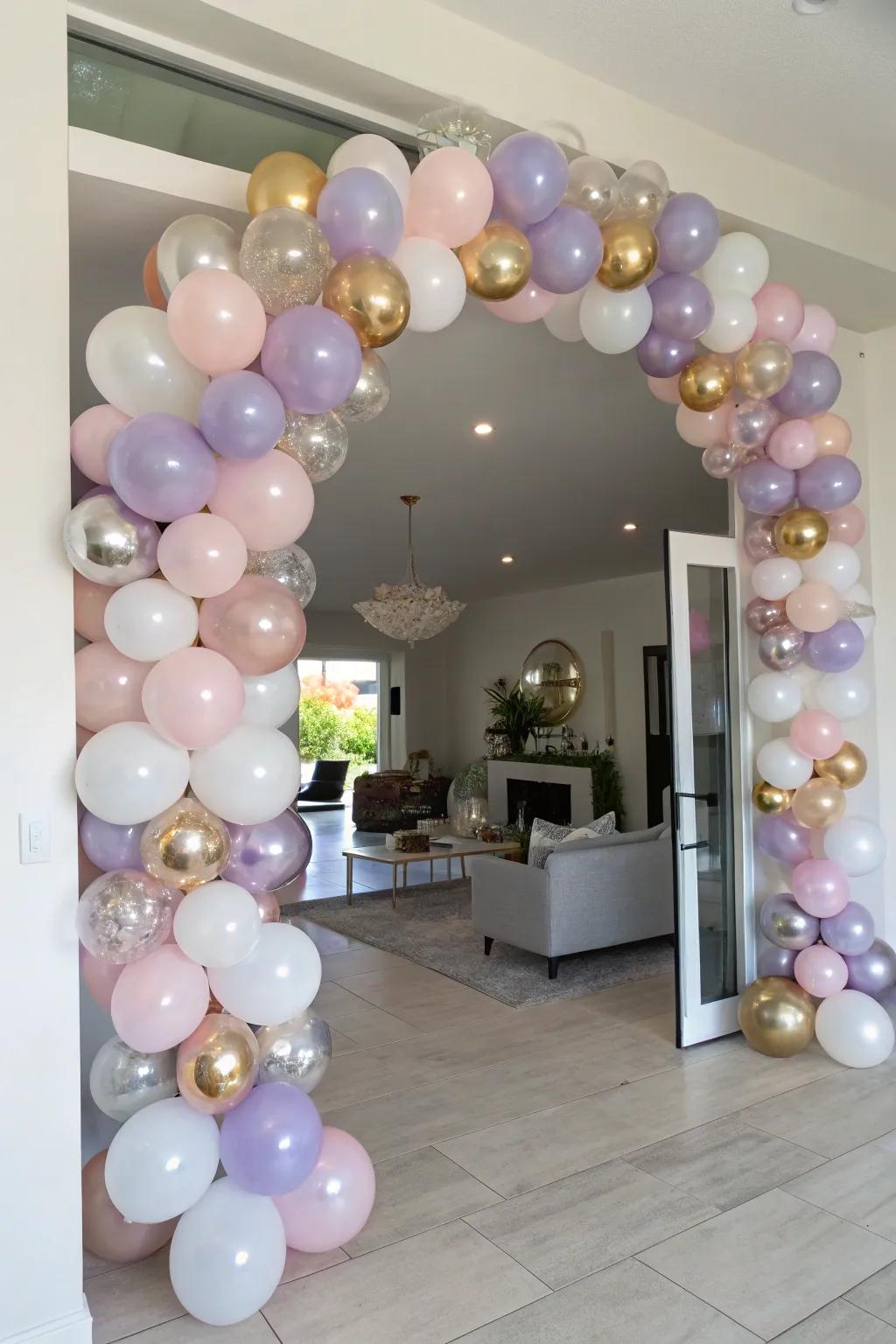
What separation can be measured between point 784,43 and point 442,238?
51.6 inches

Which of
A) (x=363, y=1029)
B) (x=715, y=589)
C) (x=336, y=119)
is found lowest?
(x=363, y=1029)

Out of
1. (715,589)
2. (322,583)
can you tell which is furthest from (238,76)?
(322,583)

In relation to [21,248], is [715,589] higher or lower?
lower

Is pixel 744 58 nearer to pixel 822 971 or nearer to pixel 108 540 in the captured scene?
pixel 108 540

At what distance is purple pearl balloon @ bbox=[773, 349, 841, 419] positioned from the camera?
141 inches

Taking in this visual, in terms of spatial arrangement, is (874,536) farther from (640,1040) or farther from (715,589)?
(640,1040)

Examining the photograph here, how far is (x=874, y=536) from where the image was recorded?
4.43 m

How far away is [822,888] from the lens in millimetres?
3762

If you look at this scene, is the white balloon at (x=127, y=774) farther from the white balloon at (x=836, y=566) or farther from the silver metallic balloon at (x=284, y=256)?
the white balloon at (x=836, y=566)

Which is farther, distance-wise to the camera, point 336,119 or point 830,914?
point 830,914

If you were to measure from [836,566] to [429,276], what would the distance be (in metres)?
2.08

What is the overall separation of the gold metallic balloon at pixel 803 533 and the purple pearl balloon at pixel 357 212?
2.07 meters

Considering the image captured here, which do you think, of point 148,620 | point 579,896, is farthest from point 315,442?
point 579,896

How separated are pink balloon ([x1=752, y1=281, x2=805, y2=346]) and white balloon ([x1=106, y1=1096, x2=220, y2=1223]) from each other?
325 centimetres
